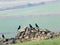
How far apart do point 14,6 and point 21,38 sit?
2582cm

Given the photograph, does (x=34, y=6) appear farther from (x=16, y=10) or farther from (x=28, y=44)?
(x=28, y=44)

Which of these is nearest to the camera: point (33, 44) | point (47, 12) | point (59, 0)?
point (33, 44)

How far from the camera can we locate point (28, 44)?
10.1 meters

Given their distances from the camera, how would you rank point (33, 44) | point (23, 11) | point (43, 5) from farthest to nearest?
point (43, 5), point (23, 11), point (33, 44)

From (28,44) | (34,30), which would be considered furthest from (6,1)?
(28,44)

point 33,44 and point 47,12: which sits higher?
point 47,12

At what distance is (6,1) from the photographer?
41625 millimetres

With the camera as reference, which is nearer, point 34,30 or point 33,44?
point 33,44

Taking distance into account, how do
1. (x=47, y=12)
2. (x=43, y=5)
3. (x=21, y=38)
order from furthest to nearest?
1. (x=43, y=5)
2. (x=47, y=12)
3. (x=21, y=38)

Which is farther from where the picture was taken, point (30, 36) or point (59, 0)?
point (59, 0)

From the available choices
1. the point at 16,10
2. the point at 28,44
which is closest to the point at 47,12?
the point at 16,10

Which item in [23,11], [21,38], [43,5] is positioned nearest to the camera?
[21,38]

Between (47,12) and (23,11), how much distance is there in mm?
3588

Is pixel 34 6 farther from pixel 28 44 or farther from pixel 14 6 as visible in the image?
pixel 28 44
